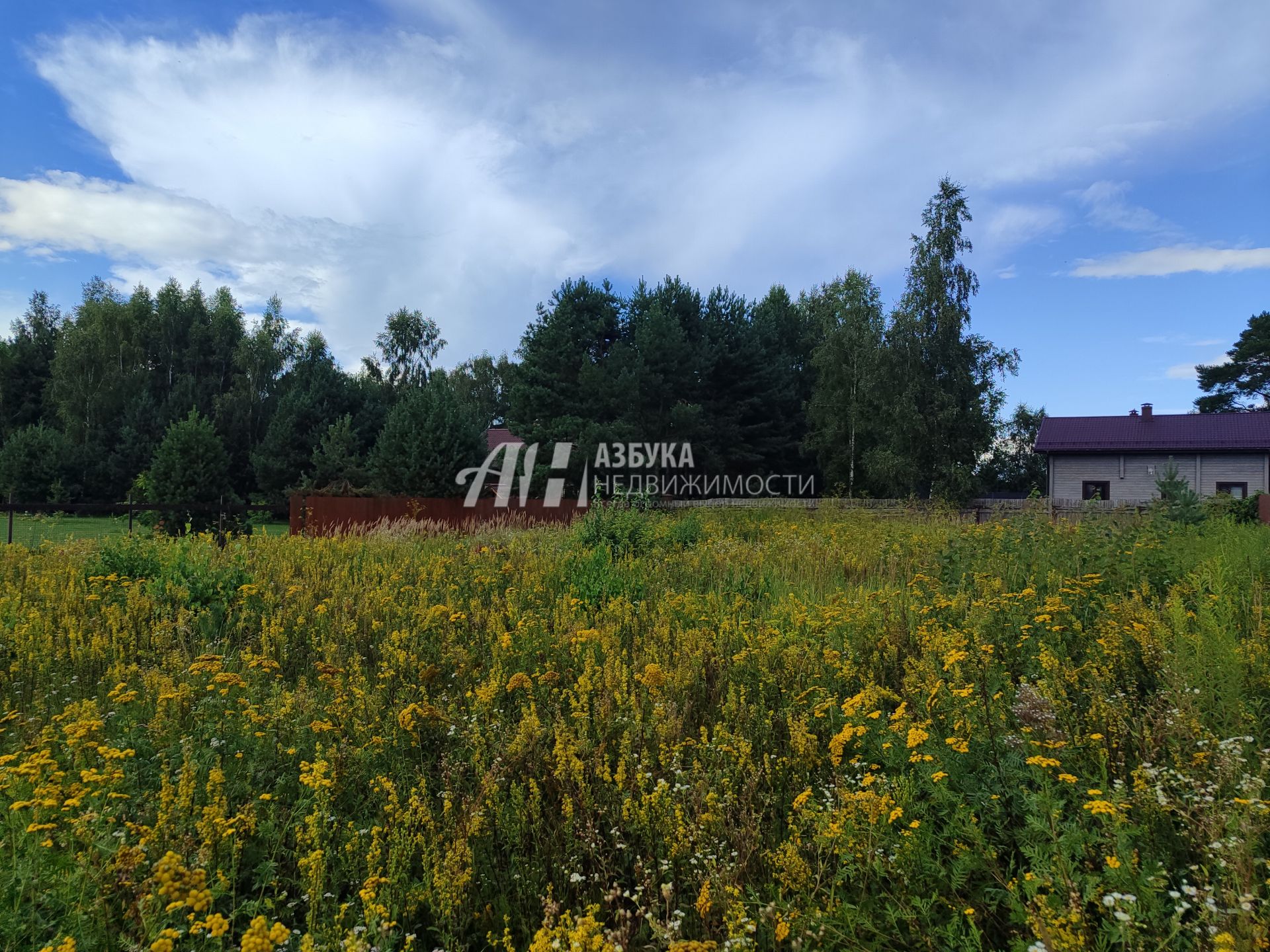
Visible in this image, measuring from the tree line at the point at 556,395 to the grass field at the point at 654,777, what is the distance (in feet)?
59.5

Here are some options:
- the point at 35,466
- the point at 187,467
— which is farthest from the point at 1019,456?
the point at 35,466

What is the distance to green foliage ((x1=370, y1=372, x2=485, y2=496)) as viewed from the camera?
22344mm

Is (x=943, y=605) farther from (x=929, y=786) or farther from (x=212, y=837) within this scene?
(x=212, y=837)

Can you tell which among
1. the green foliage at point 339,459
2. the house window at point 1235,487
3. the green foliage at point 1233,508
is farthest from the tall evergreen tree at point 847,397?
the green foliage at point 339,459

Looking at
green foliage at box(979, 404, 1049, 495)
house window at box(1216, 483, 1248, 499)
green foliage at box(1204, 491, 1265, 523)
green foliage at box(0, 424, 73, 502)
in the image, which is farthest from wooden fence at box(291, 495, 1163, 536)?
green foliage at box(0, 424, 73, 502)

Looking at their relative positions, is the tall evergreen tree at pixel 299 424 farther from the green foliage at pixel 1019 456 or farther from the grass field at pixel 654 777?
the green foliage at pixel 1019 456

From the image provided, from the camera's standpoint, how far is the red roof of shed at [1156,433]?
29375 mm

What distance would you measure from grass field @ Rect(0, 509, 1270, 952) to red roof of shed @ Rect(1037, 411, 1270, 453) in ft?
98.3

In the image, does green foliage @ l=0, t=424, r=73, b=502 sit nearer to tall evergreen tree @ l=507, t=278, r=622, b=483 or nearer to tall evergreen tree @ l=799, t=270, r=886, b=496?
tall evergreen tree @ l=507, t=278, r=622, b=483

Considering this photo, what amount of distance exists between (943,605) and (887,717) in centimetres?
183

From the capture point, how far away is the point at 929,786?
253cm

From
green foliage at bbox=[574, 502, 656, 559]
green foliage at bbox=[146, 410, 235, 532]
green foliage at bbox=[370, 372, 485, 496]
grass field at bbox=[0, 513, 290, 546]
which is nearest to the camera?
green foliage at bbox=[574, 502, 656, 559]

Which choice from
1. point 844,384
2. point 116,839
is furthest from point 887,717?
point 844,384

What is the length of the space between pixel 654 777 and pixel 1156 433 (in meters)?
36.2
